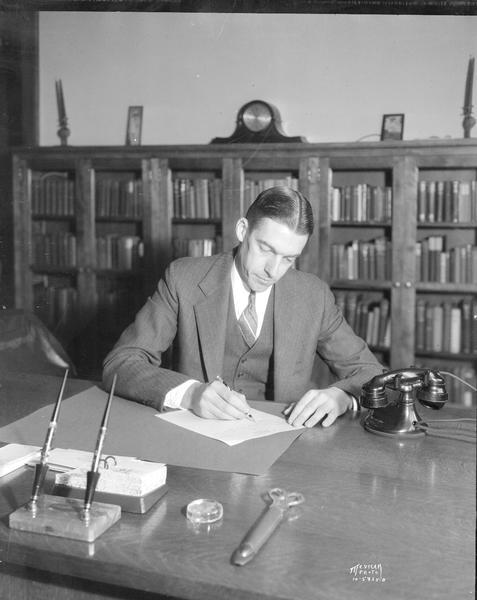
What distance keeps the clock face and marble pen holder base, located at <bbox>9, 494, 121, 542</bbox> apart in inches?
133

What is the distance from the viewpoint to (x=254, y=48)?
163 inches

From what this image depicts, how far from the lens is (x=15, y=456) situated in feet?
3.92

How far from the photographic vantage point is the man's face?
1.88m

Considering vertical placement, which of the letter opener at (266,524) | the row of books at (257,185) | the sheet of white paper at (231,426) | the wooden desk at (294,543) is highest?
the row of books at (257,185)

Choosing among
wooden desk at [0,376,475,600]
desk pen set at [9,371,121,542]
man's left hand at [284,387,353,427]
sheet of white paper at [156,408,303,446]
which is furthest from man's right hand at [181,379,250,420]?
desk pen set at [9,371,121,542]

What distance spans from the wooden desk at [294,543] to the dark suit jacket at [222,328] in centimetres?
74

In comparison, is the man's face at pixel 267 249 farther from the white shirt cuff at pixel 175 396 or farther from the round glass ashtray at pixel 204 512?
the round glass ashtray at pixel 204 512

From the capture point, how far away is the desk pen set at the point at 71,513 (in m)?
0.89

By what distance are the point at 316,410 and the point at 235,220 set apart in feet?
9.13

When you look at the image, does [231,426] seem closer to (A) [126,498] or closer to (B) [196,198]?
(A) [126,498]

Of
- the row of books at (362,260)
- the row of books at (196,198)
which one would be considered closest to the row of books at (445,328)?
the row of books at (362,260)

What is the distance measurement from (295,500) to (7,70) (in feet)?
14.7

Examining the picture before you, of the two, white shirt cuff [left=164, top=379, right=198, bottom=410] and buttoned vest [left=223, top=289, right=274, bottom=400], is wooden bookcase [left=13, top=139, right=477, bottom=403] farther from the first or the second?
white shirt cuff [left=164, top=379, right=198, bottom=410]

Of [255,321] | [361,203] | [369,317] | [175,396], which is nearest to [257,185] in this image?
[361,203]
